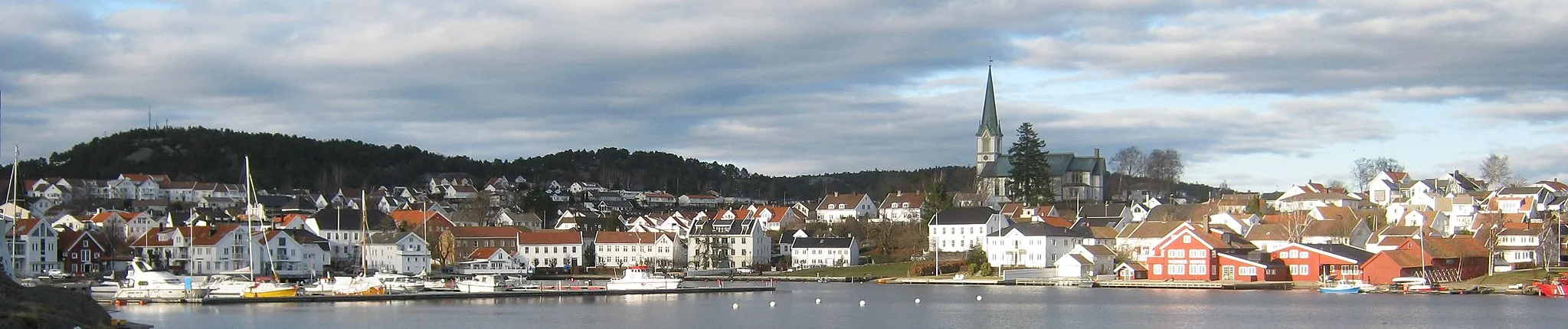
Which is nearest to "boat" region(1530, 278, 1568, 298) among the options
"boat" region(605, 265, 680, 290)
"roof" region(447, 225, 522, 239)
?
"boat" region(605, 265, 680, 290)

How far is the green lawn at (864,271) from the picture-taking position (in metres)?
75.4

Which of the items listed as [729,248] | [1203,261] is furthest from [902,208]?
[1203,261]

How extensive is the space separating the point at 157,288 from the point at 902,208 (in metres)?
54.1

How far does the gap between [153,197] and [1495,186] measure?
96.9 m

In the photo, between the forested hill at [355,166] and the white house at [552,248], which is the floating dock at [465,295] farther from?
the forested hill at [355,166]

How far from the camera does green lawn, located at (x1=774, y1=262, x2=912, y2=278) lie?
75.4 metres

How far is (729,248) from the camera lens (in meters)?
86.6

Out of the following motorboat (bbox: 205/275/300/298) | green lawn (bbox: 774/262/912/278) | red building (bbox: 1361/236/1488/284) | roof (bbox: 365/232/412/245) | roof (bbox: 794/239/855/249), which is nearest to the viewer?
motorboat (bbox: 205/275/300/298)

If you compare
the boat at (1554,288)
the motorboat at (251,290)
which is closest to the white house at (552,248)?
the motorboat at (251,290)

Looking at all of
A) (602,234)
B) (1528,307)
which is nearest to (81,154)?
(602,234)

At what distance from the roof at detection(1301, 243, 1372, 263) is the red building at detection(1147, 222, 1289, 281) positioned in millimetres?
1776

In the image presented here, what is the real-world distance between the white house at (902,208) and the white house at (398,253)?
101ft

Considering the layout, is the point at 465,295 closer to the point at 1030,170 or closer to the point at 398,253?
the point at 398,253

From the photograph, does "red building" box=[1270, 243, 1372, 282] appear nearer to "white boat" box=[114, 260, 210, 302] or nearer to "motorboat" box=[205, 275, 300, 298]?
"motorboat" box=[205, 275, 300, 298]
